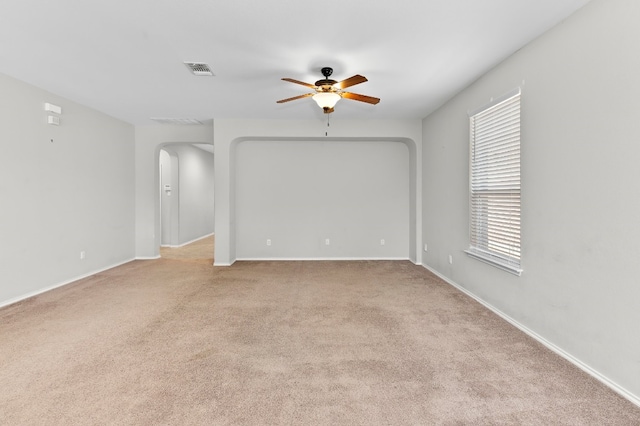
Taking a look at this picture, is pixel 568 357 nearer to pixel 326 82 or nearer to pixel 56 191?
pixel 326 82

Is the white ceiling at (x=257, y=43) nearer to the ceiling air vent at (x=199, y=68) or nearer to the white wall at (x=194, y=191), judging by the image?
the ceiling air vent at (x=199, y=68)

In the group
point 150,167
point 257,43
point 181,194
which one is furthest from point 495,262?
point 181,194

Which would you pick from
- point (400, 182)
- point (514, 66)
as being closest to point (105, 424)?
point (514, 66)

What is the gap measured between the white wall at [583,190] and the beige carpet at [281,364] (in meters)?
0.27

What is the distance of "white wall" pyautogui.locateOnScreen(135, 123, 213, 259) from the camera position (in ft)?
19.1

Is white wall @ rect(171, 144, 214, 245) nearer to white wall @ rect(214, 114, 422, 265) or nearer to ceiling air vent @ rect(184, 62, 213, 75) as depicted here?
white wall @ rect(214, 114, 422, 265)

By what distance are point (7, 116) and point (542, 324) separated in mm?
5923

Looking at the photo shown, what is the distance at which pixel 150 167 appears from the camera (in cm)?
586

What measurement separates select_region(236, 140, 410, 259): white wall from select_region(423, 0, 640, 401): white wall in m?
2.81

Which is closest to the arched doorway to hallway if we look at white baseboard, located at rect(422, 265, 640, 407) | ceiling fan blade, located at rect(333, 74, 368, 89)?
ceiling fan blade, located at rect(333, 74, 368, 89)

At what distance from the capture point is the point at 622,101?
1.86 meters

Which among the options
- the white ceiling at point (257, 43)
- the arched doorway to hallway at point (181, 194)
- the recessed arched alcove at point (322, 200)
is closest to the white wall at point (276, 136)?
the recessed arched alcove at point (322, 200)

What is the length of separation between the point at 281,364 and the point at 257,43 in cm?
273

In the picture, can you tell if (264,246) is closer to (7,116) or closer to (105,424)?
(7,116)
